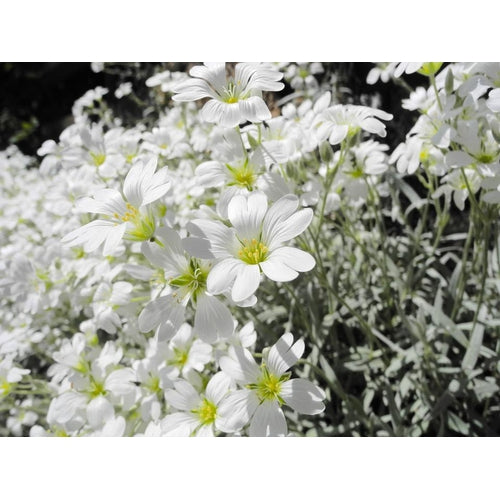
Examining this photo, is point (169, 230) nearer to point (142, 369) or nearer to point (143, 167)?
point (143, 167)

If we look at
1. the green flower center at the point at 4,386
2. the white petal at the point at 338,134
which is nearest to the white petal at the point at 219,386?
the white petal at the point at 338,134

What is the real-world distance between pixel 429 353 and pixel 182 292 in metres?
0.78

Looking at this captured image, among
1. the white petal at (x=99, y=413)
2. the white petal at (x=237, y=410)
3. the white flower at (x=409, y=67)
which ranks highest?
the white flower at (x=409, y=67)

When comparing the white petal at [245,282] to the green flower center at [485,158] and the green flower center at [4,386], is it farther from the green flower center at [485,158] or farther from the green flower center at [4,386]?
the green flower center at [4,386]

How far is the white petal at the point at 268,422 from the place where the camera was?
0.76 m

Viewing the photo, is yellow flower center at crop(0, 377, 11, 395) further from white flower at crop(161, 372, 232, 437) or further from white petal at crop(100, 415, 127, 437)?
white flower at crop(161, 372, 232, 437)

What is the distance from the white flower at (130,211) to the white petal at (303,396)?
13.2 inches

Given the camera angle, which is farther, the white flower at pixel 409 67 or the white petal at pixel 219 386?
the white flower at pixel 409 67

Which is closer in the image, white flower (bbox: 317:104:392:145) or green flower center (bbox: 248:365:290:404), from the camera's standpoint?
green flower center (bbox: 248:365:290:404)

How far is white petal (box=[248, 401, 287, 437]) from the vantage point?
0.76 metres

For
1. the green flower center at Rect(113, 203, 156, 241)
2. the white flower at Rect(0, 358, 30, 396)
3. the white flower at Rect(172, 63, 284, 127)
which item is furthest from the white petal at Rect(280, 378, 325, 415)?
the white flower at Rect(0, 358, 30, 396)

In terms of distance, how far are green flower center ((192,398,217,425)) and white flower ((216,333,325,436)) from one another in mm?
72

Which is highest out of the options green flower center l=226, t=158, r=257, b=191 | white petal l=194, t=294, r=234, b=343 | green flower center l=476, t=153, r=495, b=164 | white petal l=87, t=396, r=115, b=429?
green flower center l=476, t=153, r=495, b=164

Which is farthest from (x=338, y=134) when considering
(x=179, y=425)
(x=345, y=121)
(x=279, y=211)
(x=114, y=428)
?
(x=114, y=428)
